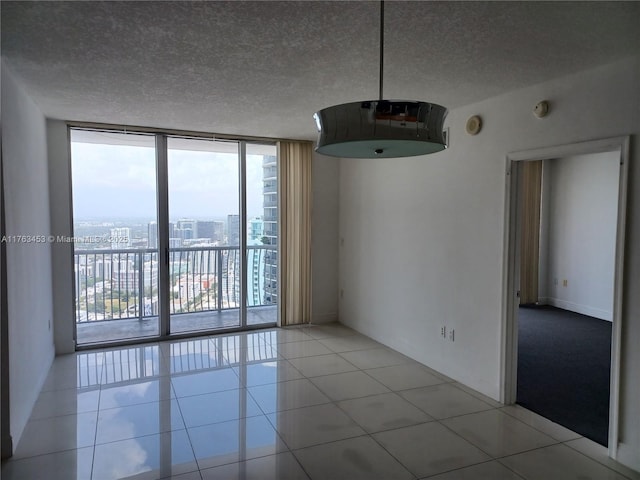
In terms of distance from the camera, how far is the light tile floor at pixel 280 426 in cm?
264

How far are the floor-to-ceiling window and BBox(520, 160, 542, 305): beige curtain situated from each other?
420 cm

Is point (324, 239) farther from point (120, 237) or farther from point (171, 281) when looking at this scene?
point (120, 237)

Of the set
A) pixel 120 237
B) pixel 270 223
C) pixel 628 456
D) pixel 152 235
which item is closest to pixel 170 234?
pixel 152 235

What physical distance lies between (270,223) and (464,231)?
2781 millimetres

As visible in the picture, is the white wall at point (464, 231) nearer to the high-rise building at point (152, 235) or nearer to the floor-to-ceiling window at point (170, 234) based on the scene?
the floor-to-ceiling window at point (170, 234)

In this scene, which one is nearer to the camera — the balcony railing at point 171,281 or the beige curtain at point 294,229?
the balcony railing at point 171,281

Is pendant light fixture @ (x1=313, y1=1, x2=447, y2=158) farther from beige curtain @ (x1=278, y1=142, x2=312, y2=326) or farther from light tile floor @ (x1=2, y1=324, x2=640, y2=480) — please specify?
beige curtain @ (x1=278, y1=142, x2=312, y2=326)

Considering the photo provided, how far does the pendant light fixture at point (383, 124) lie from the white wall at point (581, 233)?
578cm

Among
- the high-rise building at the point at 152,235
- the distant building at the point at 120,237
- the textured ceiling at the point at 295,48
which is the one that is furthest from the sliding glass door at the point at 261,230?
the textured ceiling at the point at 295,48

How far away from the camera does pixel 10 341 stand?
2.86 meters

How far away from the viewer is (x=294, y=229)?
5812 mm

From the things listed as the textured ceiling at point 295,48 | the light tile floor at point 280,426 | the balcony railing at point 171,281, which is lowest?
the light tile floor at point 280,426

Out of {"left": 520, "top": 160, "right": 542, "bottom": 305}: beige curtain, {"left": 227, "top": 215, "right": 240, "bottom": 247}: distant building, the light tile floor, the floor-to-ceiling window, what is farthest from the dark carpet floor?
{"left": 227, "top": 215, "right": 240, "bottom": 247}: distant building

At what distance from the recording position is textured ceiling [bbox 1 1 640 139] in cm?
211
